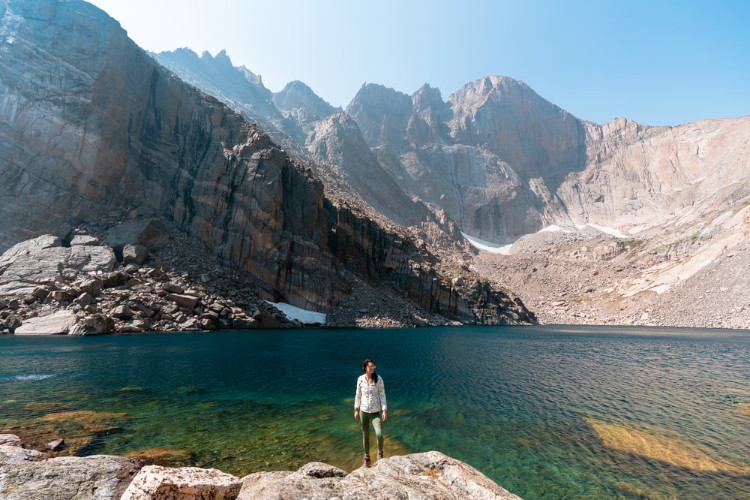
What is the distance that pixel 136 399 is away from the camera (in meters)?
22.7

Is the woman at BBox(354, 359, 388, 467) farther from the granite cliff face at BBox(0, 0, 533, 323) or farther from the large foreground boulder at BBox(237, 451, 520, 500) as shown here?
the granite cliff face at BBox(0, 0, 533, 323)

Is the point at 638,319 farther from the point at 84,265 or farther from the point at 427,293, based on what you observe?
the point at 84,265

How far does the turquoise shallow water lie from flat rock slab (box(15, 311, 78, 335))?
11.8 meters

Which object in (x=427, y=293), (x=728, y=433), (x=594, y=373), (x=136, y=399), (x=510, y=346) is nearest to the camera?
(x=728, y=433)

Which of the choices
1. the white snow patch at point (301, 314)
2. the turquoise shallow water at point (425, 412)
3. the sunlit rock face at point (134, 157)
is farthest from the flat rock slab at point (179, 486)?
the sunlit rock face at point (134, 157)

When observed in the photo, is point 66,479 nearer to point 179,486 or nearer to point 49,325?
point 179,486

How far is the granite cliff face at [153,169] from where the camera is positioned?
7919 centimetres

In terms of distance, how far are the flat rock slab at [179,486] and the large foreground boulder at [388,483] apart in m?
0.35

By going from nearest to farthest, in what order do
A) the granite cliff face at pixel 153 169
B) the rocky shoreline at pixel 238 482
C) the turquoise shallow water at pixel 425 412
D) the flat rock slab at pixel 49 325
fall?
the rocky shoreline at pixel 238 482
the turquoise shallow water at pixel 425 412
the flat rock slab at pixel 49 325
the granite cliff face at pixel 153 169

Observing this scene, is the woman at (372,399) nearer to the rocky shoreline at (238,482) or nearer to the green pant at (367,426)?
the green pant at (367,426)

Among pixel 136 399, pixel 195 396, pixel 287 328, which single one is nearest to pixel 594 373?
pixel 195 396

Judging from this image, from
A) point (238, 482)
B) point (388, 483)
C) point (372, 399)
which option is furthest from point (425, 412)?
point (238, 482)

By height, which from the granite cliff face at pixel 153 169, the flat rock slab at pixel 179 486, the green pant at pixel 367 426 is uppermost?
the granite cliff face at pixel 153 169

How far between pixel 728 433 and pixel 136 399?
33719 millimetres
